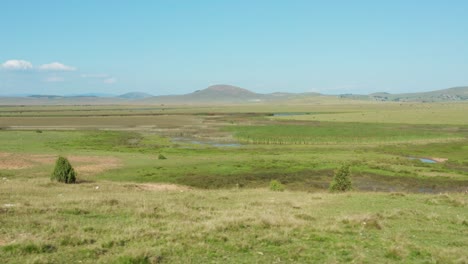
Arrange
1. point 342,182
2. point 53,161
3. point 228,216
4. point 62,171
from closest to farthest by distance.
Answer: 1. point 228,216
2. point 342,182
3. point 62,171
4. point 53,161

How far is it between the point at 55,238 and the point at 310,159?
36.4 metres

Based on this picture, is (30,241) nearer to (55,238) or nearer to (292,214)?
(55,238)

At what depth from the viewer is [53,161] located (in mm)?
40812

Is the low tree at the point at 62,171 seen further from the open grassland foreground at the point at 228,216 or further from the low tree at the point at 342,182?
the low tree at the point at 342,182

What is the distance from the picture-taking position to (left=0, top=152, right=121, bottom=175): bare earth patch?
37031 millimetres

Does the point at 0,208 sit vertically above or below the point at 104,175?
above

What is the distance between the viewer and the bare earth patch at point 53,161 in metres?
37.0

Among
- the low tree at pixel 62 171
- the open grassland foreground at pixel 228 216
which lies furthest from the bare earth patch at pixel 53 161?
the low tree at pixel 62 171

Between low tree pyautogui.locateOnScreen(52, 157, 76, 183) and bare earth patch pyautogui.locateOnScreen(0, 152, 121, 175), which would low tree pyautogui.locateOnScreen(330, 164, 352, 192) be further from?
bare earth patch pyautogui.locateOnScreen(0, 152, 121, 175)

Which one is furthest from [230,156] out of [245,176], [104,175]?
[104,175]

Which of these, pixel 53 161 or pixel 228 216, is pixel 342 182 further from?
pixel 53 161

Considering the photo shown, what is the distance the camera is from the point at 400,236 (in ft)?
44.5

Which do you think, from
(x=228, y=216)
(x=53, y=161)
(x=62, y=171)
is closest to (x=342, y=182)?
(x=228, y=216)

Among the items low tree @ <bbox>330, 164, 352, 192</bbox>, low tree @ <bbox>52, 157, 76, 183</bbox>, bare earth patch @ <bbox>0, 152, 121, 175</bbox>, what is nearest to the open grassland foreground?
bare earth patch @ <bbox>0, 152, 121, 175</bbox>
